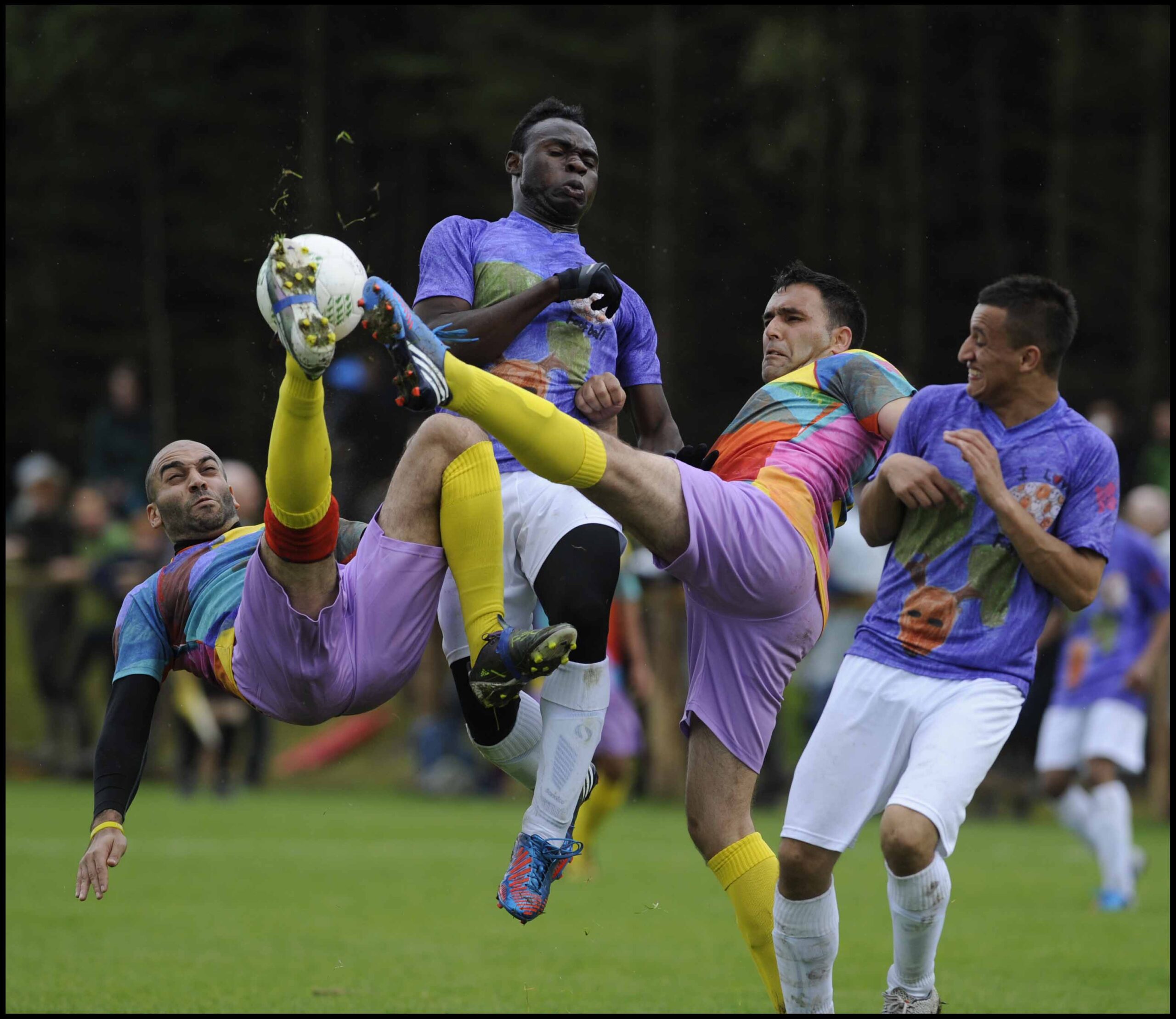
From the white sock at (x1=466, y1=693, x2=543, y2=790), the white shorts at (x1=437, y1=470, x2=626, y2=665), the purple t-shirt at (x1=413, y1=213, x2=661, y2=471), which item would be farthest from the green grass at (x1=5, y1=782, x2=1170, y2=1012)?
the purple t-shirt at (x1=413, y1=213, x2=661, y2=471)

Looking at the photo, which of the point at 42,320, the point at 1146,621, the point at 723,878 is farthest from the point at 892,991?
the point at 42,320

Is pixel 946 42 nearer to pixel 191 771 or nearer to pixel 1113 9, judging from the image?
pixel 1113 9

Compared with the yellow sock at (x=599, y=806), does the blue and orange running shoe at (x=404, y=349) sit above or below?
above

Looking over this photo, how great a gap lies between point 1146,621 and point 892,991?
5.66 meters

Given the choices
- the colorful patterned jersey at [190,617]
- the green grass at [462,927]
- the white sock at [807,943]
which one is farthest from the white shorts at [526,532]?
the green grass at [462,927]

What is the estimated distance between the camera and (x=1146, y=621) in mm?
10430

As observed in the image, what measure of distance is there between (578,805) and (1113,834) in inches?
215

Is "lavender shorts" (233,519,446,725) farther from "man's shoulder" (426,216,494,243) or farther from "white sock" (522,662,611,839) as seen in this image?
"man's shoulder" (426,216,494,243)

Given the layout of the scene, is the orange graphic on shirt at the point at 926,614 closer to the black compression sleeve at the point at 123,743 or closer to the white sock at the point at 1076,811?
the black compression sleeve at the point at 123,743

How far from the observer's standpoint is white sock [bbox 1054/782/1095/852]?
32.4ft

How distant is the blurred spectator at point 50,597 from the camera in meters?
15.8

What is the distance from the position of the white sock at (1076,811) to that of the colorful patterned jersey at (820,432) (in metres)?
5.19

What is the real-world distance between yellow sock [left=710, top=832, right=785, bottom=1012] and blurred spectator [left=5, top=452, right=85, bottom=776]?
37.3ft

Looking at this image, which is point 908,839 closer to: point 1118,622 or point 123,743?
point 123,743
